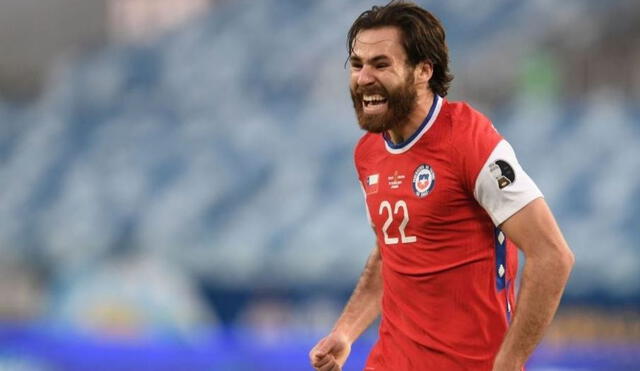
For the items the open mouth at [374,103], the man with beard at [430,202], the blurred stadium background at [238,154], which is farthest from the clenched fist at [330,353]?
the blurred stadium background at [238,154]

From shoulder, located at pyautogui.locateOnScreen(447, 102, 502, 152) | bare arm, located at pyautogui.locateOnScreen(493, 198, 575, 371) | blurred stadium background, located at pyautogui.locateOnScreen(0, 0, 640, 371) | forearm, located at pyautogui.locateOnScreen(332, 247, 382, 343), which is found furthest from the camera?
blurred stadium background, located at pyautogui.locateOnScreen(0, 0, 640, 371)

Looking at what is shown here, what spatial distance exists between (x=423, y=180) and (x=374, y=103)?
0.25 metres

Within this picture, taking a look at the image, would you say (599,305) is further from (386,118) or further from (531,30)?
(386,118)

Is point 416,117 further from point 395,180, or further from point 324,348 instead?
point 324,348

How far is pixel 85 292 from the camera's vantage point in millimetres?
9938

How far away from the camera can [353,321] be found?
3480 millimetres

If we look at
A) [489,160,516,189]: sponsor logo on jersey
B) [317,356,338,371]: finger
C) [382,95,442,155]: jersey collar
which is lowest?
[317,356,338,371]: finger

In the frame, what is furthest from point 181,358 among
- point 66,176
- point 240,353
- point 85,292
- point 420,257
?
point 66,176

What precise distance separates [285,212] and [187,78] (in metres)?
2.50

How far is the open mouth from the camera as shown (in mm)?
3061

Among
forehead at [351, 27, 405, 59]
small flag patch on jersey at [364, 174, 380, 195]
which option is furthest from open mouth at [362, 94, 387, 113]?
small flag patch on jersey at [364, 174, 380, 195]

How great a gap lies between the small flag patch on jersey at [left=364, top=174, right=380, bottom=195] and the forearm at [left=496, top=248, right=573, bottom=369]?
0.60 m

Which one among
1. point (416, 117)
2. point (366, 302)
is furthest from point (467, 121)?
point (366, 302)

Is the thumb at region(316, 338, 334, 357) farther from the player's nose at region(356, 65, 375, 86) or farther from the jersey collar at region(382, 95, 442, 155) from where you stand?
the player's nose at region(356, 65, 375, 86)
